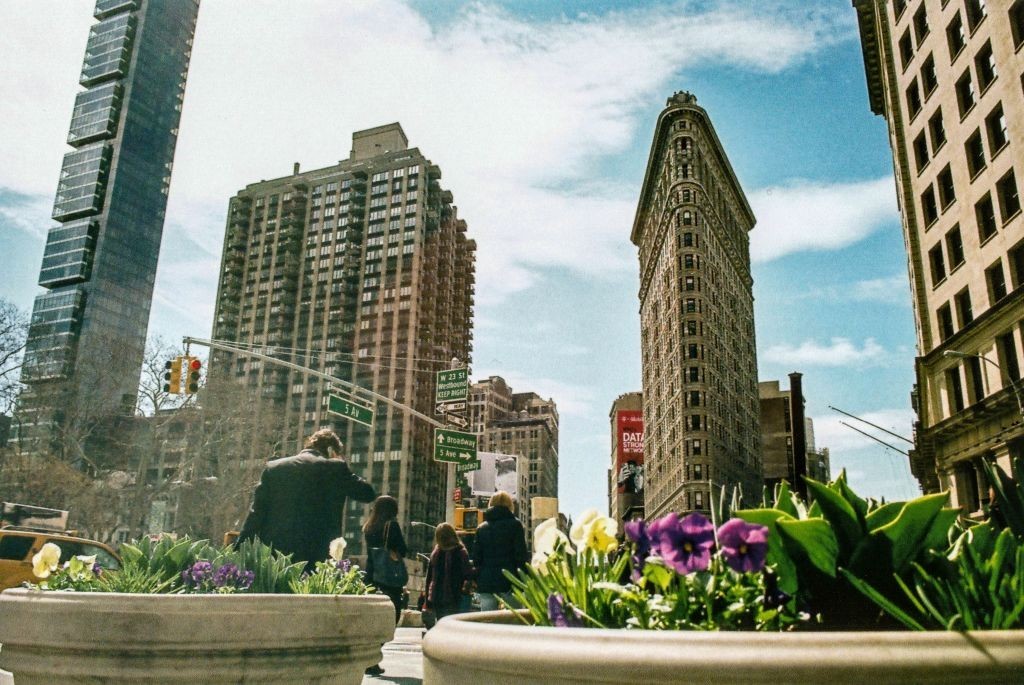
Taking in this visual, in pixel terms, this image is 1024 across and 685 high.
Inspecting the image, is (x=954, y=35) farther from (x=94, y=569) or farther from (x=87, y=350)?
(x=87, y=350)

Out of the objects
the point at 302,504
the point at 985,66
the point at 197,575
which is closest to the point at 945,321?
the point at 985,66

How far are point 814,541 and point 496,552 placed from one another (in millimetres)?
6570

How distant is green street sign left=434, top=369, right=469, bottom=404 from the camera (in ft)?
62.3

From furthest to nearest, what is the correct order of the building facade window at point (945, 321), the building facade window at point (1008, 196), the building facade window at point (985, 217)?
the building facade window at point (945, 321) → the building facade window at point (985, 217) → the building facade window at point (1008, 196)

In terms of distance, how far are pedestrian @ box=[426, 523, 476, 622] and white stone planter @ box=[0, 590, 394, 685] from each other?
5.57m

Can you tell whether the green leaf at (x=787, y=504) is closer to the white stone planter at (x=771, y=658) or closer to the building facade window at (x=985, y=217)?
the white stone planter at (x=771, y=658)

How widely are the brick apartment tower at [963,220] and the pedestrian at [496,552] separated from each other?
1946 centimetres

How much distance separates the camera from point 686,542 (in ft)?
5.48

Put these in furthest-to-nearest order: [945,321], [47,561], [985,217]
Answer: [945,321] < [985,217] < [47,561]

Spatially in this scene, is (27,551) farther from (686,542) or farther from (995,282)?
(995,282)

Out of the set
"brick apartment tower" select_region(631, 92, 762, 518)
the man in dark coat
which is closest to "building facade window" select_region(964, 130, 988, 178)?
the man in dark coat

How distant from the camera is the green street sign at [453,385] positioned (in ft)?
62.3

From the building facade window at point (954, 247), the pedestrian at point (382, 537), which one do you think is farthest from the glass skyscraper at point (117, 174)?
the pedestrian at point (382, 537)

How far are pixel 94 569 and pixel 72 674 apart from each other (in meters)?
Result: 1.58
